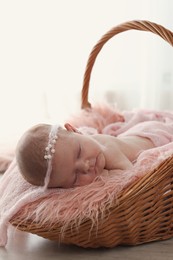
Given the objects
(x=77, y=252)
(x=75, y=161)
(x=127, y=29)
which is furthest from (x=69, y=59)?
(x=77, y=252)

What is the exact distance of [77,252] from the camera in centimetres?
132

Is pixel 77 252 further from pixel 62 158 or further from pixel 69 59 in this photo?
pixel 69 59

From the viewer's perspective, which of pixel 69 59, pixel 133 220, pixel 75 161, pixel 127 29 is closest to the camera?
pixel 133 220

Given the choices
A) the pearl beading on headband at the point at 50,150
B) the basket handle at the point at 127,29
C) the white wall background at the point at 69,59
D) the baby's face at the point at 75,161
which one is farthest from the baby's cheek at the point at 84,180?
the white wall background at the point at 69,59

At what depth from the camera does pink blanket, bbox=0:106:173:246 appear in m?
1.23

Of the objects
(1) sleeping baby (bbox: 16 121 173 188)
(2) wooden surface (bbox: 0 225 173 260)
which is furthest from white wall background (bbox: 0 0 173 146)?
(2) wooden surface (bbox: 0 225 173 260)

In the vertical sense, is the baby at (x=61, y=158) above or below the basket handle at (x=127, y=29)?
below

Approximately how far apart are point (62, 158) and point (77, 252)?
0.24 m

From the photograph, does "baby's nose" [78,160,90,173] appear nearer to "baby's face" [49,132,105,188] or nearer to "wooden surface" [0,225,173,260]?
"baby's face" [49,132,105,188]

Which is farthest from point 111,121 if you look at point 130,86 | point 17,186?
point 130,86

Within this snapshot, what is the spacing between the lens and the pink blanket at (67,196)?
123 centimetres

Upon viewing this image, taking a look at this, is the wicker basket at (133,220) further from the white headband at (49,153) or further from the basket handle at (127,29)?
the basket handle at (127,29)

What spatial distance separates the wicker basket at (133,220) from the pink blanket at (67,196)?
2cm

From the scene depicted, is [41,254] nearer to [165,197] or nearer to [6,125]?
[165,197]
